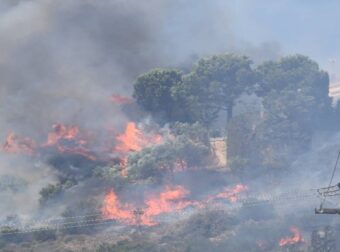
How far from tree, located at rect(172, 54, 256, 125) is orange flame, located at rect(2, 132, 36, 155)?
17.4m

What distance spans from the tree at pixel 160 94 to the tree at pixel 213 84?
115cm

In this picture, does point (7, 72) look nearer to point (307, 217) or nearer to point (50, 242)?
point (50, 242)

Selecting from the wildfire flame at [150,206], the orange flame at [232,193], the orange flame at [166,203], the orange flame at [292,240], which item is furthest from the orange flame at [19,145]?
the orange flame at [292,240]

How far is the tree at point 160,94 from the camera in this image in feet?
228

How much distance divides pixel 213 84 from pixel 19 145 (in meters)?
23.0

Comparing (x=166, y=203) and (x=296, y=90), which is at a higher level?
(x=296, y=90)

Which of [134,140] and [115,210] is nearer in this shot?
[115,210]

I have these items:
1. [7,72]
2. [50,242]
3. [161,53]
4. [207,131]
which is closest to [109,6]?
[161,53]

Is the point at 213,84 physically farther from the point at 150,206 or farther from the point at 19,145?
the point at 19,145

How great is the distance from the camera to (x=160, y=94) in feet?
226

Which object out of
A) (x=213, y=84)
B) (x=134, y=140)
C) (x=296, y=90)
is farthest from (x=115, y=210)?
(x=296, y=90)

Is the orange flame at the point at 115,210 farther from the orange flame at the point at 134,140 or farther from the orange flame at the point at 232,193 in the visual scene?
the orange flame at the point at 134,140

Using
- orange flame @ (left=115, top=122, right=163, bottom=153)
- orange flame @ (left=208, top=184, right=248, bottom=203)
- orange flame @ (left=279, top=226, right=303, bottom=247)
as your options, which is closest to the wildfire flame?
orange flame @ (left=208, top=184, right=248, bottom=203)

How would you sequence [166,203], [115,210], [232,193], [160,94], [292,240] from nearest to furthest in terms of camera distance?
1. [292,240]
2. [115,210]
3. [166,203]
4. [232,193]
5. [160,94]
